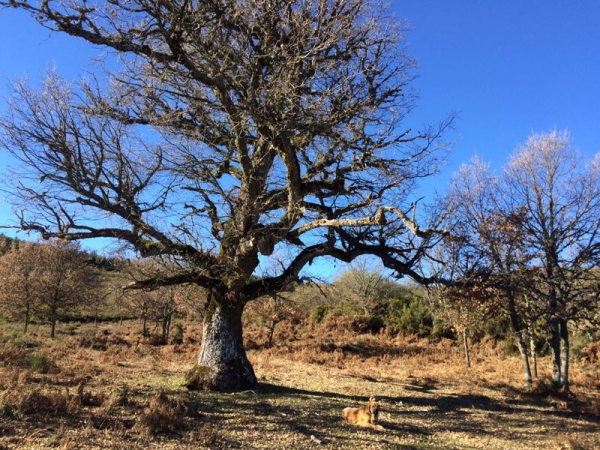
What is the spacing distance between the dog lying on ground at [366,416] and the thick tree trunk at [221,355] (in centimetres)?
352

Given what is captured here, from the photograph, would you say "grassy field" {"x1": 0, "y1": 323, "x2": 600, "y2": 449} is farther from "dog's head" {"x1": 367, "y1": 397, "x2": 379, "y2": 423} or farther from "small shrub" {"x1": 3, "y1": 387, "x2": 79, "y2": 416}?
"dog's head" {"x1": 367, "y1": 397, "x2": 379, "y2": 423}

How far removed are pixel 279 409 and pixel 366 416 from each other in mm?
1695

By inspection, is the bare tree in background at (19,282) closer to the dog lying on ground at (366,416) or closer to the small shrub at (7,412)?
the small shrub at (7,412)

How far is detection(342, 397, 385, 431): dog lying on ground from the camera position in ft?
22.7

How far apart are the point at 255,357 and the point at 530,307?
12.5 metres

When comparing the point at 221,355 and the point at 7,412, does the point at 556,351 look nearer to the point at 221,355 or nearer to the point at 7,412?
the point at 221,355

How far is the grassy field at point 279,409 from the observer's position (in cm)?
531

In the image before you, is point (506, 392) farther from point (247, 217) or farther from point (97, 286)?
point (97, 286)

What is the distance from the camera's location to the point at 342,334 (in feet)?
99.8

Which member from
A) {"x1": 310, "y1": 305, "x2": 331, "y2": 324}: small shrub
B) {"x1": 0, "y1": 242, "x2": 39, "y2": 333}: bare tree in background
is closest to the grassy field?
{"x1": 0, "y1": 242, "x2": 39, "y2": 333}: bare tree in background

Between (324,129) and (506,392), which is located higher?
(324,129)

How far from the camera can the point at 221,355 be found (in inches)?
396

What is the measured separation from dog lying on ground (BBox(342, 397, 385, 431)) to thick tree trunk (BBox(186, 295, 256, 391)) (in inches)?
139

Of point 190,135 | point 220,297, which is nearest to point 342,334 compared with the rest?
point 220,297
